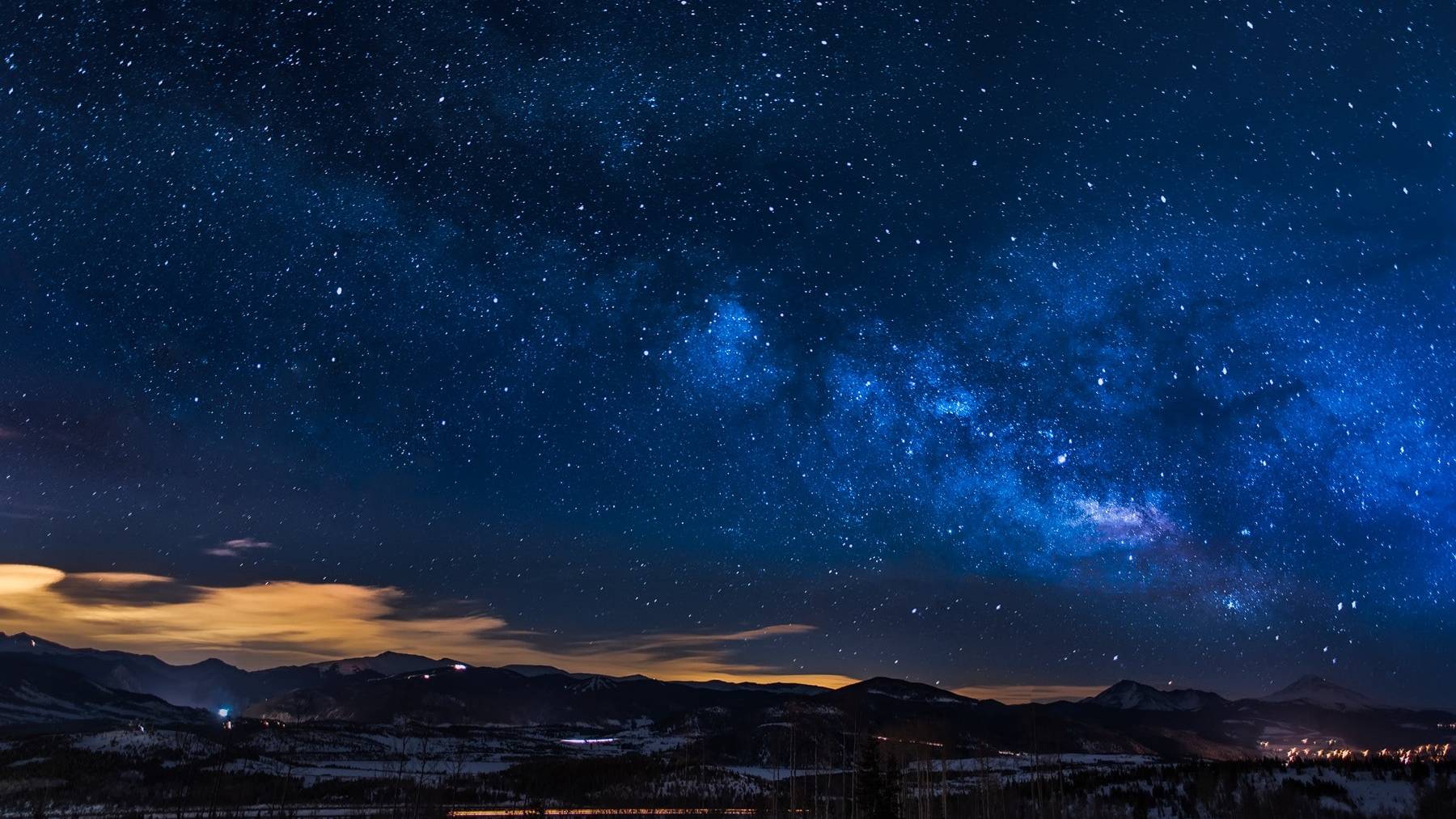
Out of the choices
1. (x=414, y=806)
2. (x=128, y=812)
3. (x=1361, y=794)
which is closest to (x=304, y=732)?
(x=128, y=812)

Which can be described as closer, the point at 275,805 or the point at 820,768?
the point at 275,805

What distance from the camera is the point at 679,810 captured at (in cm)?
9281

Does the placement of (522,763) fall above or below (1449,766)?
below

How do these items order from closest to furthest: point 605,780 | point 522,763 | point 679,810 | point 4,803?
point 4,803 < point 679,810 < point 605,780 < point 522,763

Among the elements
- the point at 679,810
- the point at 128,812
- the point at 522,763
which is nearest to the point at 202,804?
the point at 128,812

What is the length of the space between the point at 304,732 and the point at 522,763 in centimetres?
5170

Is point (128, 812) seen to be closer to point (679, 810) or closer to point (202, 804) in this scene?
point (202, 804)

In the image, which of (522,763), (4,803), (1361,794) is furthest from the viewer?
(522,763)

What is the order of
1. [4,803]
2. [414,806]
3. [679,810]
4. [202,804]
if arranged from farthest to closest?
1. [679,810]
2. [202,804]
3. [4,803]
4. [414,806]

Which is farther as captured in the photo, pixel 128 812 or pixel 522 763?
pixel 522 763

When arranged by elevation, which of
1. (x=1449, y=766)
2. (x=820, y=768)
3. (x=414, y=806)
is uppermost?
(x=1449, y=766)

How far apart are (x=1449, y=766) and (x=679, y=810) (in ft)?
213

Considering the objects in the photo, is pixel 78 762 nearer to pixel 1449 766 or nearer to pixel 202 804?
pixel 202 804

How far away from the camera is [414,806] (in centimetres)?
6800
